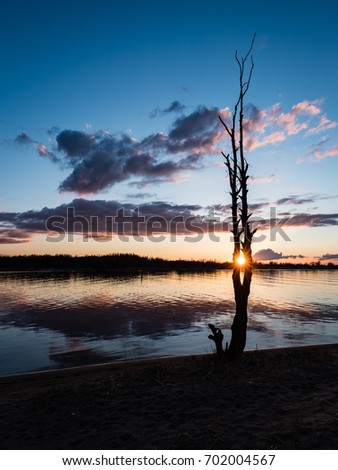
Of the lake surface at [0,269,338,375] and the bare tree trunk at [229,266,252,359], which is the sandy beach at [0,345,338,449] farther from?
the lake surface at [0,269,338,375]

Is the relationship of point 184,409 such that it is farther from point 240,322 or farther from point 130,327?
point 130,327

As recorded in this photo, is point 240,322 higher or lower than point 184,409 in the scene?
higher

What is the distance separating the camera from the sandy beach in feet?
19.4

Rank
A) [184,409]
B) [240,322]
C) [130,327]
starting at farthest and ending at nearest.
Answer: [130,327] → [240,322] → [184,409]

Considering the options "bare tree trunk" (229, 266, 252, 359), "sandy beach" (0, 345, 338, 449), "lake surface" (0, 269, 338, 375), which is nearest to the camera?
"sandy beach" (0, 345, 338, 449)

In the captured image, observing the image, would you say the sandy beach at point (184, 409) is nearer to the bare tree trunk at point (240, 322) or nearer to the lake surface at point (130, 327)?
the bare tree trunk at point (240, 322)

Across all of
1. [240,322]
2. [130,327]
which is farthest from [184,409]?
[130,327]

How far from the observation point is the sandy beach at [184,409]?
5902 millimetres

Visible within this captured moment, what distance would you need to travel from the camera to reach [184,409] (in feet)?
24.0

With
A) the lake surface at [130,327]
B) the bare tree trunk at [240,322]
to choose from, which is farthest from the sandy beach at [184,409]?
the lake surface at [130,327]

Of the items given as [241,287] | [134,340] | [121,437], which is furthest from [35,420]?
[134,340]

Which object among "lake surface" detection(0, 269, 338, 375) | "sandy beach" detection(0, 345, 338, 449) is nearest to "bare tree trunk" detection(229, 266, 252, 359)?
"sandy beach" detection(0, 345, 338, 449)
